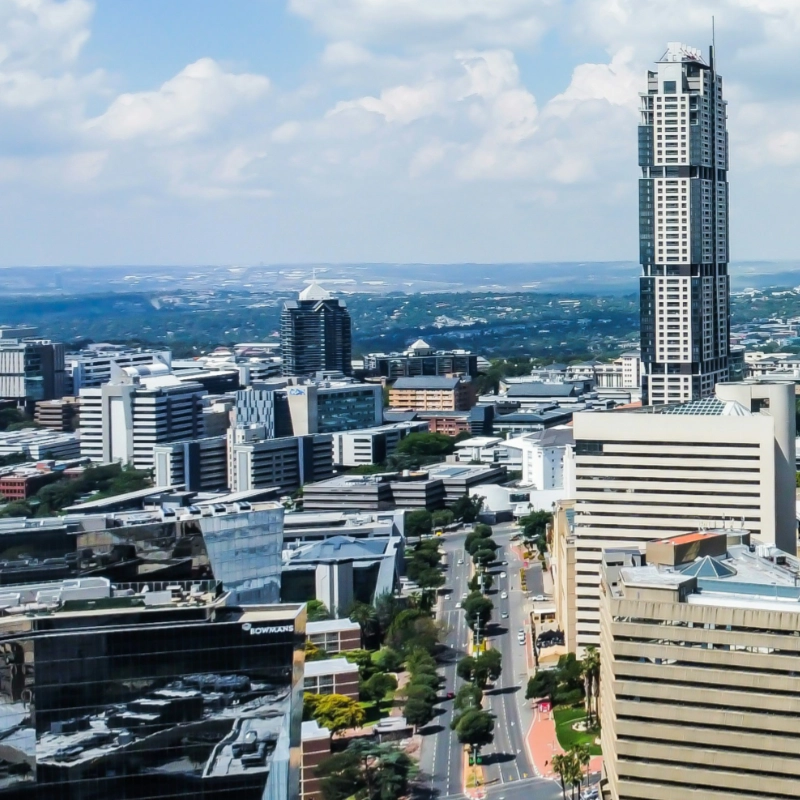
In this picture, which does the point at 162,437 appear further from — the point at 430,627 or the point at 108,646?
the point at 108,646

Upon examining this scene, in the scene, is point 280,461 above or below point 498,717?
above

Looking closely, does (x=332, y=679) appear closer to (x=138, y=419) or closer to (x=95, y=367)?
(x=138, y=419)

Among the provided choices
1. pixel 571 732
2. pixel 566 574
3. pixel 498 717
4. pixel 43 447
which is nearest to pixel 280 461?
pixel 43 447

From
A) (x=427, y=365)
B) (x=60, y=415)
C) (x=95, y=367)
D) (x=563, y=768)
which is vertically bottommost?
(x=563, y=768)

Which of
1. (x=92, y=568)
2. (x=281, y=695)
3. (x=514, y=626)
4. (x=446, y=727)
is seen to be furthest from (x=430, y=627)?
(x=281, y=695)

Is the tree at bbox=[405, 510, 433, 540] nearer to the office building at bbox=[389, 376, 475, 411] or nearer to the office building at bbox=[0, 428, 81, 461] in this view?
the office building at bbox=[0, 428, 81, 461]

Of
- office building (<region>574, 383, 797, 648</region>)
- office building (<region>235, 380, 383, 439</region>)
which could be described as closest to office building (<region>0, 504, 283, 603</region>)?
office building (<region>574, 383, 797, 648</region>)

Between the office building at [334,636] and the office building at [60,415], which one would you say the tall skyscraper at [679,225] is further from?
the office building at [60,415]
